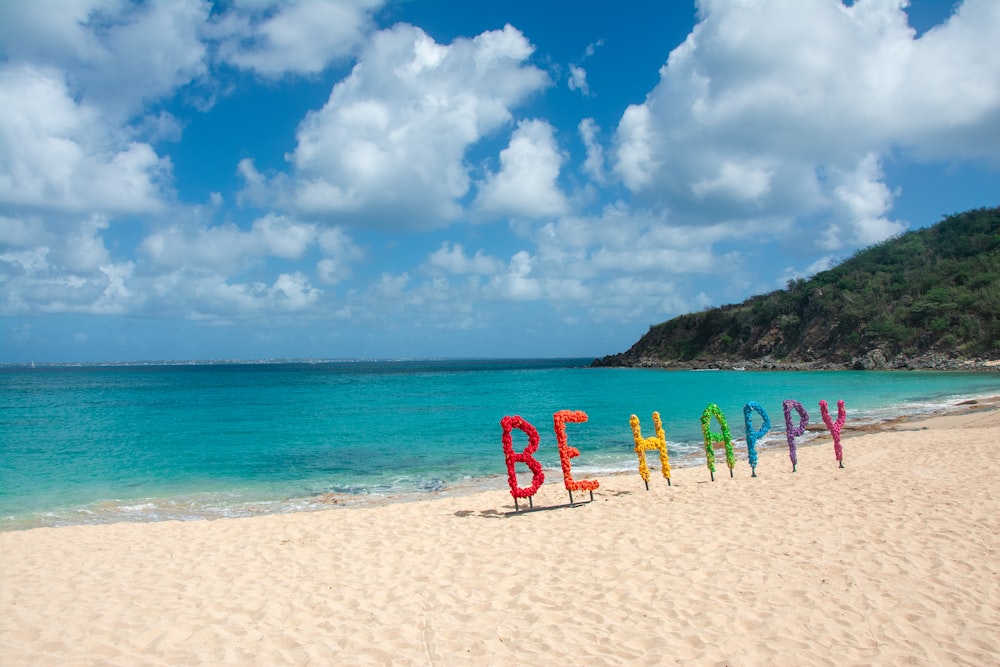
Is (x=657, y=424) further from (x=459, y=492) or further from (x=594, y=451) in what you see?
(x=594, y=451)

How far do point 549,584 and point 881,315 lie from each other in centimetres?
8016

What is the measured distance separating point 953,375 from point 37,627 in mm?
65023

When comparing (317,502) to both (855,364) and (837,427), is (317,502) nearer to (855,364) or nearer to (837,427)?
(837,427)

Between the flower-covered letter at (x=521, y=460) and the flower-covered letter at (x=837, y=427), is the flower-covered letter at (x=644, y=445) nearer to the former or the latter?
the flower-covered letter at (x=521, y=460)

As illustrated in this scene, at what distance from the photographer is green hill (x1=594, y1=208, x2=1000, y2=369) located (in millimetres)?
63750

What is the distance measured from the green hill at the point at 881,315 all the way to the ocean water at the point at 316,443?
14.0 meters

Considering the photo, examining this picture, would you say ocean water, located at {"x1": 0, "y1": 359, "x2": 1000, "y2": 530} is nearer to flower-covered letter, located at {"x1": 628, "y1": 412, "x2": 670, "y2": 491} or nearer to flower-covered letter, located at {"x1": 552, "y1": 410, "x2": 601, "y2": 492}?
flower-covered letter, located at {"x1": 628, "y1": 412, "x2": 670, "y2": 491}

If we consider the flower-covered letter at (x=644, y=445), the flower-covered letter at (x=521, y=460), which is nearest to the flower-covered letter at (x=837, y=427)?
the flower-covered letter at (x=644, y=445)

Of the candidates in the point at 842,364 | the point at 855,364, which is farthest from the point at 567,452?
the point at 842,364

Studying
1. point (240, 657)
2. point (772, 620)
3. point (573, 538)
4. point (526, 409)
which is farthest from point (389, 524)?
point (526, 409)

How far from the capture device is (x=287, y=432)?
3209cm

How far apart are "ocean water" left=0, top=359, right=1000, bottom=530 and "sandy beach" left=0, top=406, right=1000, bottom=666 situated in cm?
503

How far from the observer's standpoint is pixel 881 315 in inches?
2859

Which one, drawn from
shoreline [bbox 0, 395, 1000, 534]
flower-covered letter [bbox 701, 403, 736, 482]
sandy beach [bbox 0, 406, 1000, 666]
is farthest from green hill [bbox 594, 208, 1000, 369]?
sandy beach [bbox 0, 406, 1000, 666]
